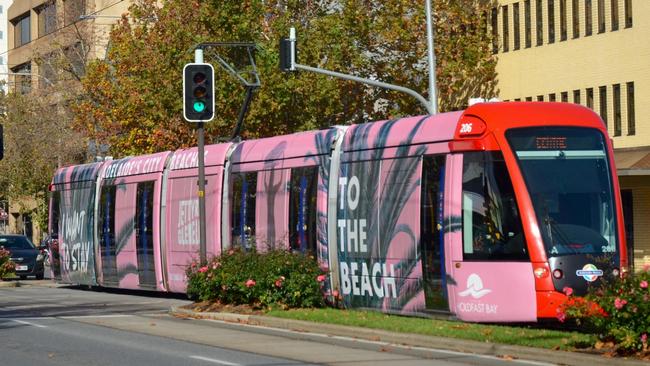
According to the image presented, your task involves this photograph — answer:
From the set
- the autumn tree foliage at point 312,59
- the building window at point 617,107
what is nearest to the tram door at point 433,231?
the building window at point 617,107

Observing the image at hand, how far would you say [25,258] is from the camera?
46.8 m

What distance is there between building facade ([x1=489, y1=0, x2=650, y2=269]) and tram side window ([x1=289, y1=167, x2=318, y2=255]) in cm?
1495

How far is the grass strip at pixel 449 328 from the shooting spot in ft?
54.4

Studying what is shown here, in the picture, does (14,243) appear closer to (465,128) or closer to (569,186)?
(465,128)

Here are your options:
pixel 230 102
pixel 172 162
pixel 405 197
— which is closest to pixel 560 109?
pixel 405 197

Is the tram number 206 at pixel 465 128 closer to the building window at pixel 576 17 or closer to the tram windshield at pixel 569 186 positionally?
the tram windshield at pixel 569 186

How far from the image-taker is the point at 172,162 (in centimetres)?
3019

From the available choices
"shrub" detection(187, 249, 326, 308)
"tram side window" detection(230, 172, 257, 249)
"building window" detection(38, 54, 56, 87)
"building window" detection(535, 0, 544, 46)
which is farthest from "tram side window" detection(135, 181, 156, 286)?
"building window" detection(38, 54, 56, 87)

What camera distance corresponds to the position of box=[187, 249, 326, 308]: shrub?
77.4 feet

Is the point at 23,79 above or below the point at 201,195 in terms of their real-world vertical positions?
above

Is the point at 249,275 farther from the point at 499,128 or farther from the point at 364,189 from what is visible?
the point at 499,128

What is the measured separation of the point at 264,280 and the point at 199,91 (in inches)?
157

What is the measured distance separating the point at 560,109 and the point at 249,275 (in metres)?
6.81

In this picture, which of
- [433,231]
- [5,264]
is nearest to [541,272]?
[433,231]
